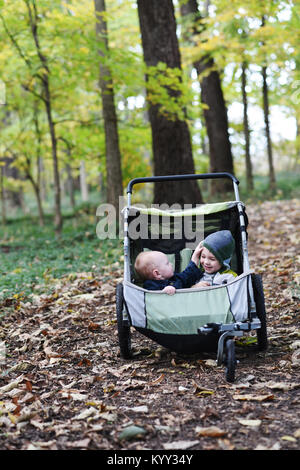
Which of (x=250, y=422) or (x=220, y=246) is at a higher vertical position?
(x=220, y=246)

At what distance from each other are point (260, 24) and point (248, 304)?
11651 mm

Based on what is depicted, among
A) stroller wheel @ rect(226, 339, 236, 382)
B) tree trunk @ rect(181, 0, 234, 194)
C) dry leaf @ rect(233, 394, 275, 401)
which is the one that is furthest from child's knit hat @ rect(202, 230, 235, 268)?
tree trunk @ rect(181, 0, 234, 194)

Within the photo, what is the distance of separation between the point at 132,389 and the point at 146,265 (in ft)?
3.79

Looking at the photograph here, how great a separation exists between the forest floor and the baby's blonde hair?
2.28 feet

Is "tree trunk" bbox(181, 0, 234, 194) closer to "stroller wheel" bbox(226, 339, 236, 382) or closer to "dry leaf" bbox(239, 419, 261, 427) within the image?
"stroller wheel" bbox(226, 339, 236, 382)

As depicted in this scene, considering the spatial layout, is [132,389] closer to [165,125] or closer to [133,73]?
[165,125]

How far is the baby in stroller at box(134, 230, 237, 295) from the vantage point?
399cm

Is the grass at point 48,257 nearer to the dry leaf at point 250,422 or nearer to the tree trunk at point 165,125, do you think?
the tree trunk at point 165,125

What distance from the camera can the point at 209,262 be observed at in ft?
13.3

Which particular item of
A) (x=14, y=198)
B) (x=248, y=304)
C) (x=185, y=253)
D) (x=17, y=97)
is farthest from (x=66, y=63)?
(x=14, y=198)

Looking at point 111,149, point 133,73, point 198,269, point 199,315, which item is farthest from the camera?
point 111,149

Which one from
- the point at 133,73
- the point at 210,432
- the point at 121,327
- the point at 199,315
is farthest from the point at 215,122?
the point at 210,432

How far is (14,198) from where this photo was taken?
21625 mm
